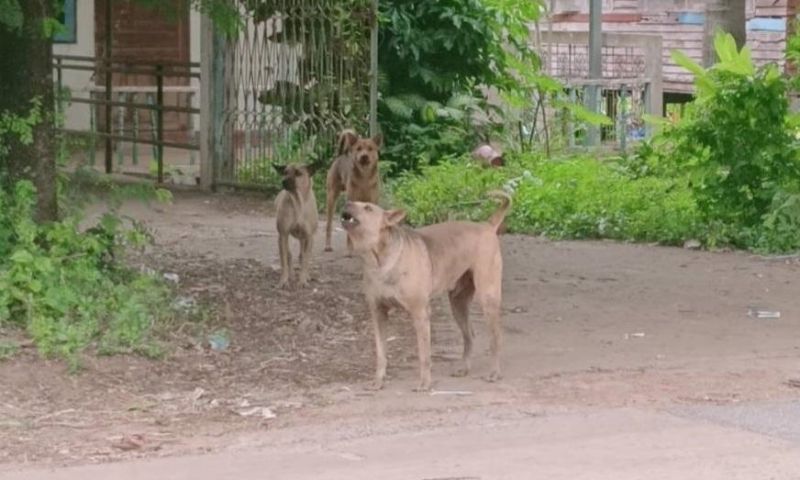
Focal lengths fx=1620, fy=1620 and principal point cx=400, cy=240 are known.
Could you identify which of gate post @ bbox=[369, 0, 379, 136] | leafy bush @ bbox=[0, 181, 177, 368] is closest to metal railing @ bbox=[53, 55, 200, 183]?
gate post @ bbox=[369, 0, 379, 136]

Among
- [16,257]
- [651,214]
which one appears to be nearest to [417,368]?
[16,257]

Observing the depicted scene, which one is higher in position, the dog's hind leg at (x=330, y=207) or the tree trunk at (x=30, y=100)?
the tree trunk at (x=30, y=100)

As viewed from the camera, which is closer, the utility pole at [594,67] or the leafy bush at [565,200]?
the leafy bush at [565,200]

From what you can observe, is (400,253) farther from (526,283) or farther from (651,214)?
(651,214)

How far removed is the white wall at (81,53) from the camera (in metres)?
20.6

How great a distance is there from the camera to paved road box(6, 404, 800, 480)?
24.4 ft

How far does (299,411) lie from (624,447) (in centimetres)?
182

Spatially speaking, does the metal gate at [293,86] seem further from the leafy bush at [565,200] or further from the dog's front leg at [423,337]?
the dog's front leg at [423,337]

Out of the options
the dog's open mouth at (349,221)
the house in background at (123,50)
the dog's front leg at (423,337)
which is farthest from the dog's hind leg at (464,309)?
the house in background at (123,50)

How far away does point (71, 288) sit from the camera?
10.2 metres

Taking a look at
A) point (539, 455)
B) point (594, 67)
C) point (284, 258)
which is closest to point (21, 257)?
point (284, 258)

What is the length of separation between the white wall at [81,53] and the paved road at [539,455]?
13134mm

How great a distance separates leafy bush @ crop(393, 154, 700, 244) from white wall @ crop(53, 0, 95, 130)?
4753mm

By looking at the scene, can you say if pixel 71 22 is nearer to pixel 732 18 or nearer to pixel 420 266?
pixel 732 18
